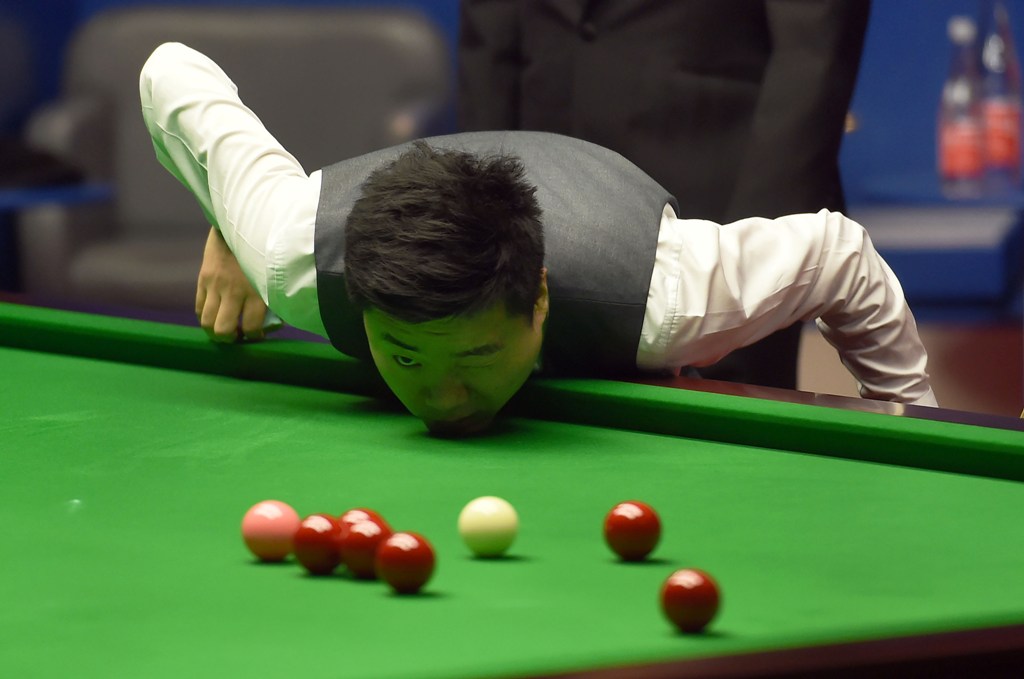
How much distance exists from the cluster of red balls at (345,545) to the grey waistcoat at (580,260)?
0.63m

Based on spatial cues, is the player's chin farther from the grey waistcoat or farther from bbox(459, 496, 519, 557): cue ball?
bbox(459, 496, 519, 557): cue ball

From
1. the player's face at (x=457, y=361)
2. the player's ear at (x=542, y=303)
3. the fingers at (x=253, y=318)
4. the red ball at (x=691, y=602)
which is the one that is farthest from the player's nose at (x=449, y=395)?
the red ball at (x=691, y=602)

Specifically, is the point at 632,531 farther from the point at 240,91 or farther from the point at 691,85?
the point at 240,91

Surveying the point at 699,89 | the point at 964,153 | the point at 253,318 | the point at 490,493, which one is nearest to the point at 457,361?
the point at 490,493

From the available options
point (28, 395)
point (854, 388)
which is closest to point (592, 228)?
point (28, 395)

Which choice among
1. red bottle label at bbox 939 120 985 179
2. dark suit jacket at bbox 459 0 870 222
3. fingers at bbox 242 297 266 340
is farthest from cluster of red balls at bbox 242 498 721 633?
red bottle label at bbox 939 120 985 179

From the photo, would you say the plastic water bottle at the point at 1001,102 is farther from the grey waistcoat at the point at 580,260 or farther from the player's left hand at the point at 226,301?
the player's left hand at the point at 226,301

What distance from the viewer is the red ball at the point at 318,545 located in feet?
4.34

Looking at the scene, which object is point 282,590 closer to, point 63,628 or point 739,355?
point 63,628

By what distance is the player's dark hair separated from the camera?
1788 mm

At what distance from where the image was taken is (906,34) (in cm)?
533

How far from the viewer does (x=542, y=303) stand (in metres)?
1.92

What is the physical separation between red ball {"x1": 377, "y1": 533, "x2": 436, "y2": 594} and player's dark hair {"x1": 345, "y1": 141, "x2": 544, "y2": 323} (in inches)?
22.1

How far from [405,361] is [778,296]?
0.54m
